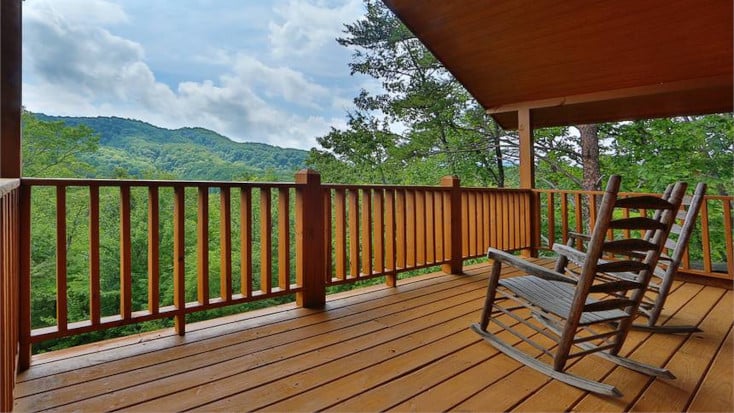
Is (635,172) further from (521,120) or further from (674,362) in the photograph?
(674,362)

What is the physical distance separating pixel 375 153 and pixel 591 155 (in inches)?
219

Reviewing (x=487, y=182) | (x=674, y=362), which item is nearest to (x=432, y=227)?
(x=674, y=362)

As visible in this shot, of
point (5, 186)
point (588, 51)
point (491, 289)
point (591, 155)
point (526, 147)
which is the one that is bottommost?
point (491, 289)

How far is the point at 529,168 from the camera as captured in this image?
4.61m

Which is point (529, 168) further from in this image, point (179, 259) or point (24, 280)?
point (24, 280)

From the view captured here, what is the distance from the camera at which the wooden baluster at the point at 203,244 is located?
7.02 ft

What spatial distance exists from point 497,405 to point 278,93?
15.1m

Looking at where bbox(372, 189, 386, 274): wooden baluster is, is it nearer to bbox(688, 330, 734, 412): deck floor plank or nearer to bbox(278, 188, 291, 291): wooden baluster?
bbox(278, 188, 291, 291): wooden baluster

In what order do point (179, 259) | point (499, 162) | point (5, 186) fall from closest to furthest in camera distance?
point (5, 186) < point (179, 259) < point (499, 162)

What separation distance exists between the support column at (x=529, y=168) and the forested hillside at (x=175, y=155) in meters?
7.15

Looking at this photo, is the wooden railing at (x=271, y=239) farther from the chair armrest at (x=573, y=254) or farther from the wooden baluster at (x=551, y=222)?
the chair armrest at (x=573, y=254)

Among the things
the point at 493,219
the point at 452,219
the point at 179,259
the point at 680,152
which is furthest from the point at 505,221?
the point at 680,152

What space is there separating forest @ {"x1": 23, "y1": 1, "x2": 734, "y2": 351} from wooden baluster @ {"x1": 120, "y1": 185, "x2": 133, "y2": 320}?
4.77m

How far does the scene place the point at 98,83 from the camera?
37.3 ft
